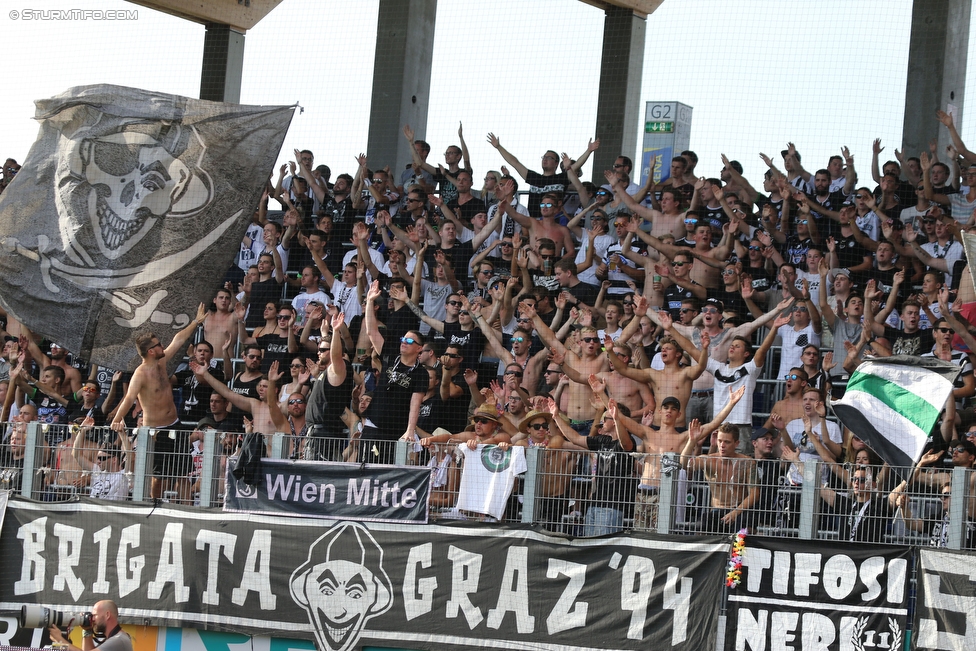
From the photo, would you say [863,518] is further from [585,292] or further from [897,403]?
[585,292]

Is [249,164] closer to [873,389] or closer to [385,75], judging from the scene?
[385,75]

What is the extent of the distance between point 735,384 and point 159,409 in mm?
5377

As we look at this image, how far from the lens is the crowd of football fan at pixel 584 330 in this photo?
1020 centimetres

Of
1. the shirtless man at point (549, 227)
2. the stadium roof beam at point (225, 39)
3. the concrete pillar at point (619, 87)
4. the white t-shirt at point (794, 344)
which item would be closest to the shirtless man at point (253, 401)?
the shirtless man at point (549, 227)

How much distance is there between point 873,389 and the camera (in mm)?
9430

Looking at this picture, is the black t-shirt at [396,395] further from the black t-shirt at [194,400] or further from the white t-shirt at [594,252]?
the white t-shirt at [594,252]

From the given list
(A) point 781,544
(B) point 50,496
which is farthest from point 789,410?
(B) point 50,496

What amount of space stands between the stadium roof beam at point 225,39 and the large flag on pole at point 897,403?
13.4 meters

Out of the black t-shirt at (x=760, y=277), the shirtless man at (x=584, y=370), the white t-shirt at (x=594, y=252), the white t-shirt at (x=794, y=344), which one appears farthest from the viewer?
the white t-shirt at (x=594, y=252)

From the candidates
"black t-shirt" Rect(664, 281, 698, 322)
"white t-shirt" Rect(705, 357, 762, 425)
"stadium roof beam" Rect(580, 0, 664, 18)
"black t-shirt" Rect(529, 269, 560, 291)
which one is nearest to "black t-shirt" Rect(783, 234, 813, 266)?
"black t-shirt" Rect(664, 281, 698, 322)

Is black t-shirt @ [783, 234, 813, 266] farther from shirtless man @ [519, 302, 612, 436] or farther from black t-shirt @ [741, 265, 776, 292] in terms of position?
shirtless man @ [519, 302, 612, 436]

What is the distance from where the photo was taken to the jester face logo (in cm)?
1014

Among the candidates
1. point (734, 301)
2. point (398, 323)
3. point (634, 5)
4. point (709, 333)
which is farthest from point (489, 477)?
point (634, 5)

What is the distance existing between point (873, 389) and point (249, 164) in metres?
8.42
